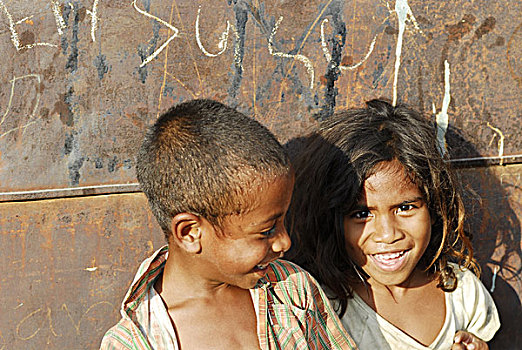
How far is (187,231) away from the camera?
1.41 metres

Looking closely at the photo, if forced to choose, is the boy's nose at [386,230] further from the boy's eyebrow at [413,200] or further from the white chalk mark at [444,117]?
the white chalk mark at [444,117]

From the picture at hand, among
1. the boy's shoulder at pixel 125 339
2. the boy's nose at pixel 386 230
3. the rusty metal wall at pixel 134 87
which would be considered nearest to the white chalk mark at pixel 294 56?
the rusty metal wall at pixel 134 87

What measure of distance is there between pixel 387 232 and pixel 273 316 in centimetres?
40

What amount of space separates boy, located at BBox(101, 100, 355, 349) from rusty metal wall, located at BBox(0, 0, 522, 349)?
1.45ft

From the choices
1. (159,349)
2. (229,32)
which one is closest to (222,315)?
(159,349)

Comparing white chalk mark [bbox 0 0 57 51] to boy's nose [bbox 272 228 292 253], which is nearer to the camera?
boy's nose [bbox 272 228 292 253]

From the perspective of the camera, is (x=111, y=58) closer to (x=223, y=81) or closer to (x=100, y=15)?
(x=100, y=15)

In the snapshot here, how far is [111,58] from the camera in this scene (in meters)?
1.84

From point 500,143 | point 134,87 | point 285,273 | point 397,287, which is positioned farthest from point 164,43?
point 500,143

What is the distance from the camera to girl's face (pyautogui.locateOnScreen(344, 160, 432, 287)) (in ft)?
5.66

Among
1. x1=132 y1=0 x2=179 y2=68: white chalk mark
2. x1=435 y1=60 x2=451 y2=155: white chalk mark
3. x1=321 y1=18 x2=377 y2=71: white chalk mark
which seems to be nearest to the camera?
x1=132 y1=0 x2=179 y2=68: white chalk mark

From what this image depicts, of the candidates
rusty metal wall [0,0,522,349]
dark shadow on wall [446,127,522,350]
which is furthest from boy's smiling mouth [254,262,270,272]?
dark shadow on wall [446,127,522,350]

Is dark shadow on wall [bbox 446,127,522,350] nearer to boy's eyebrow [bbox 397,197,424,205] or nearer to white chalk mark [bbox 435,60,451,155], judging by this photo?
white chalk mark [bbox 435,60,451,155]

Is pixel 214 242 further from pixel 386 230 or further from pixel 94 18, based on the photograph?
pixel 94 18
